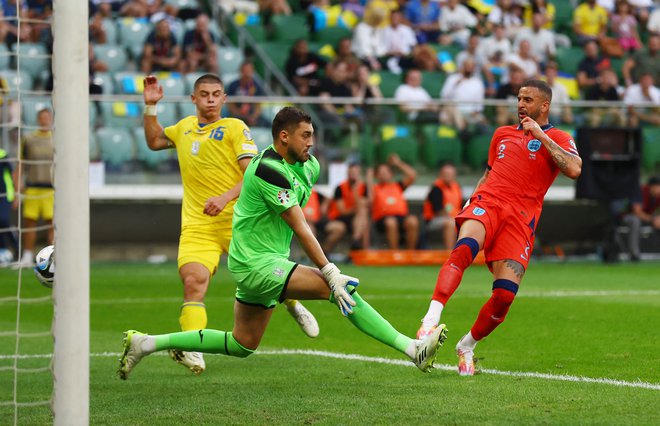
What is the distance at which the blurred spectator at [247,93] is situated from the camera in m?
19.5

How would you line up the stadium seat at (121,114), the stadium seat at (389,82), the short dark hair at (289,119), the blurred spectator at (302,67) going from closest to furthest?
the short dark hair at (289,119)
the stadium seat at (121,114)
the blurred spectator at (302,67)
the stadium seat at (389,82)

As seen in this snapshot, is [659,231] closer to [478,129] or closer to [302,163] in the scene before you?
[478,129]

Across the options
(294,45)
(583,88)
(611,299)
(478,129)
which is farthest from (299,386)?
(583,88)

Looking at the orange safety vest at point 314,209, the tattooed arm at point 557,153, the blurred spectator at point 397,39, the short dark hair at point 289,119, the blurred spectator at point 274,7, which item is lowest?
the orange safety vest at point 314,209

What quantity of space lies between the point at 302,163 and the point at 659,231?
14.3 metres

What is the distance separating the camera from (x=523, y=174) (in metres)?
8.73

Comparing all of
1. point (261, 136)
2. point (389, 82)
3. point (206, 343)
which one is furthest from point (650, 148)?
point (206, 343)

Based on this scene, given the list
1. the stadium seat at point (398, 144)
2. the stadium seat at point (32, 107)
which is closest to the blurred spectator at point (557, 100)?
the stadium seat at point (398, 144)

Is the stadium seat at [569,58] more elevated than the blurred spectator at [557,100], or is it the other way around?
the stadium seat at [569,58]

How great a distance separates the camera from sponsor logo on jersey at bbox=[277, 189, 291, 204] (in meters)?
7.29

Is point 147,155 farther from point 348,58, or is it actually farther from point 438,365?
point 438,365

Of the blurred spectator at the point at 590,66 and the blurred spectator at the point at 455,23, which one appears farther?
the blurred spectator at the point at 455,23

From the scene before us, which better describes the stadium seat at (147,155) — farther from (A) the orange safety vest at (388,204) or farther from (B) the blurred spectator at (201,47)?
(A) the orange safety vest at (388,204)

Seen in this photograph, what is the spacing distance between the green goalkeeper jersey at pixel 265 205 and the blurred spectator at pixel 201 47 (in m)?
14.1
